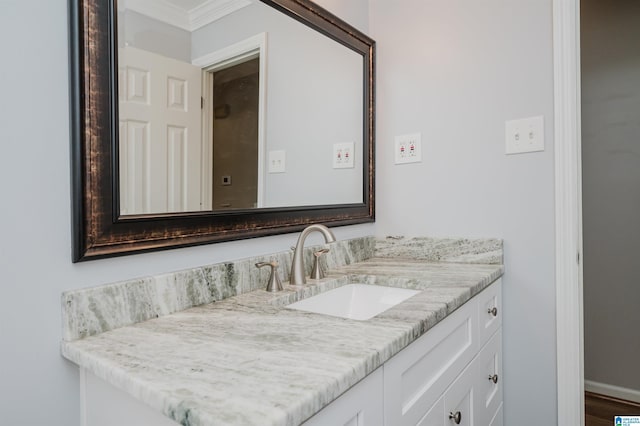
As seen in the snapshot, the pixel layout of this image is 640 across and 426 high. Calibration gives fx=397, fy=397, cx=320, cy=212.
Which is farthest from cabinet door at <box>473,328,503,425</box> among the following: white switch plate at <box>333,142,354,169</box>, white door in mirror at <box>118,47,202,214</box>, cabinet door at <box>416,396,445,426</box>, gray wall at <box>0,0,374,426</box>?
gray wall at <box>0,0,374,426</box>

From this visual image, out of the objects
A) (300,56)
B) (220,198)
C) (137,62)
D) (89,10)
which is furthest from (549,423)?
(89,10)

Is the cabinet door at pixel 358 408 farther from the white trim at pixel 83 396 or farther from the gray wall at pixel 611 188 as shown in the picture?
the gray wall at pixel 611 188

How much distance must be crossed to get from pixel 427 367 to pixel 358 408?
318 mm

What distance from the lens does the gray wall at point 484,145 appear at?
1.44 meters

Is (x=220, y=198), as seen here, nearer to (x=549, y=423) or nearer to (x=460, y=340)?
(x=460, y=340)

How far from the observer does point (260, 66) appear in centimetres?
124

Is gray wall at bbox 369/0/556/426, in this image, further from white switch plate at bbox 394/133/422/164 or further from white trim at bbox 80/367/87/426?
white trim at bbox 80/367/87/426

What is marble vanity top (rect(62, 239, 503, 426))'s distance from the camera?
1.70 ft

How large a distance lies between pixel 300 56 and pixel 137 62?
65 cm

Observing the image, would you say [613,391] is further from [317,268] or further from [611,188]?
[317,268]

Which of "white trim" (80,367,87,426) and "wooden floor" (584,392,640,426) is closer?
"white trim" (80,367,87,426)

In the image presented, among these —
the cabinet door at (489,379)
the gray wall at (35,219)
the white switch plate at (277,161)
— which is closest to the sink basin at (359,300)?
the cabinet door at (489,379)

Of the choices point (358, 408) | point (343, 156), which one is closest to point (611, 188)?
point (343, 156)

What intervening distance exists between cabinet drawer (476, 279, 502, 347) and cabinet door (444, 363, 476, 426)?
0.48 ft
